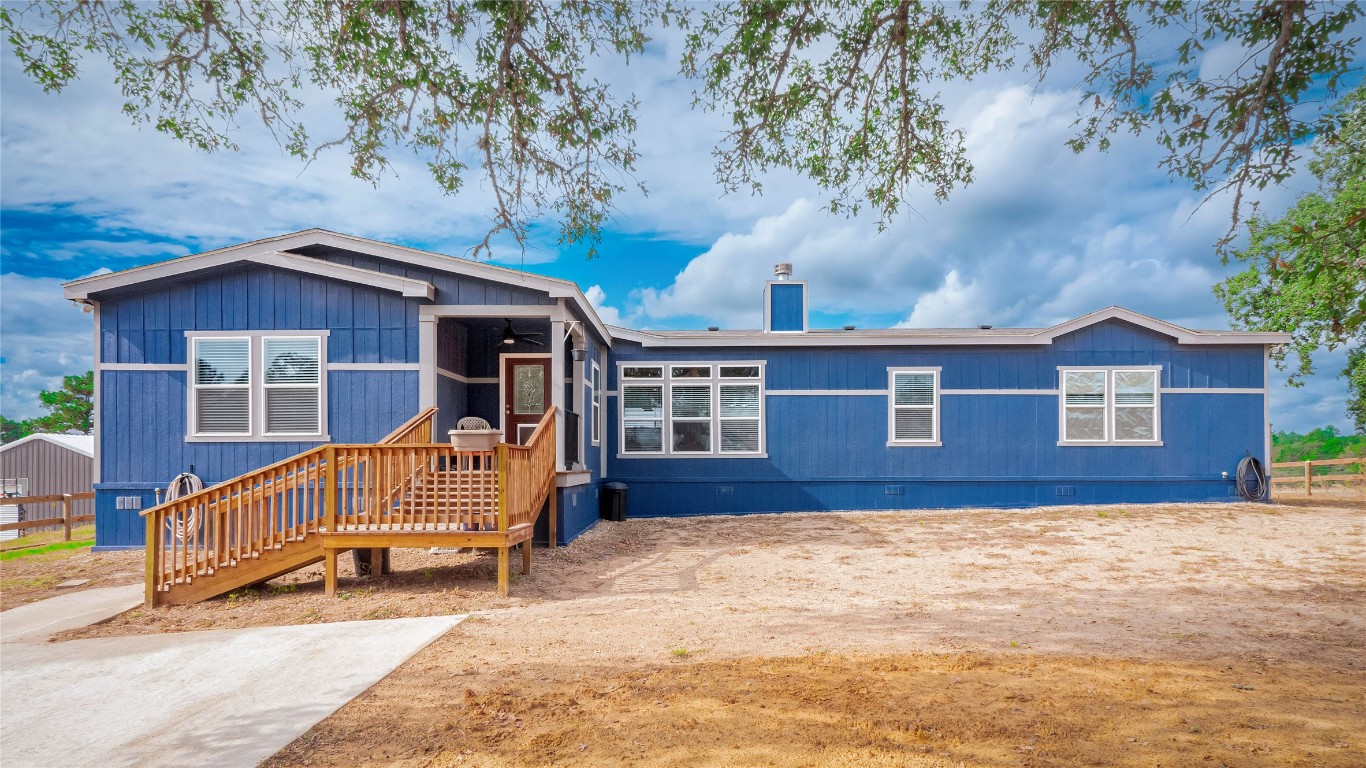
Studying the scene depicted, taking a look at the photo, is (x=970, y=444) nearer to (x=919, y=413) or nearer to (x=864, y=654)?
(x=919, y=413)

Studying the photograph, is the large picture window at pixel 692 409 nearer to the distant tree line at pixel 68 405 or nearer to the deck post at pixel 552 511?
the deck post at pixel 552 511

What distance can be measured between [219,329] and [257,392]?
3.40 feet

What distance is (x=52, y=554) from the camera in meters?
11.0

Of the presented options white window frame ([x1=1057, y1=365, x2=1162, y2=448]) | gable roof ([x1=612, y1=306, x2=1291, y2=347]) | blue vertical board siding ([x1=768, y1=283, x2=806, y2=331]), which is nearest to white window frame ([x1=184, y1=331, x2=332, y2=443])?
gable roof ([x1=612, y1=306, x2=1291, y2=347])

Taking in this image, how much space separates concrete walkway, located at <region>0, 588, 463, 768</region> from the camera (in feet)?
12.6

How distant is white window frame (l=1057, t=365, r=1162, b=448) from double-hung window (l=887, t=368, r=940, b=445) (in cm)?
237

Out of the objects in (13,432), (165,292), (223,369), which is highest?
(165,292)

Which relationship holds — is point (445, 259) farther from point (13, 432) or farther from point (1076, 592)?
point (13, 432)

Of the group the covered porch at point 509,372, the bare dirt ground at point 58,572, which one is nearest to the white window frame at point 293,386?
the covered porch at point 509,372

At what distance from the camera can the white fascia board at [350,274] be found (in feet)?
32.5

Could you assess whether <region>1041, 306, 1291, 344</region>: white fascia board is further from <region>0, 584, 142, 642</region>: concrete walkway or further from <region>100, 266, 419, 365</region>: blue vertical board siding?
<region>0, 584, 142, 642</region>: concrete walkway

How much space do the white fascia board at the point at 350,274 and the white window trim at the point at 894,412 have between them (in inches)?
335

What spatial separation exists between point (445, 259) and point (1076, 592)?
8.60 meters

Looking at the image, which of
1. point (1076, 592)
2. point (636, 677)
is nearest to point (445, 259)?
point (636, 677)
